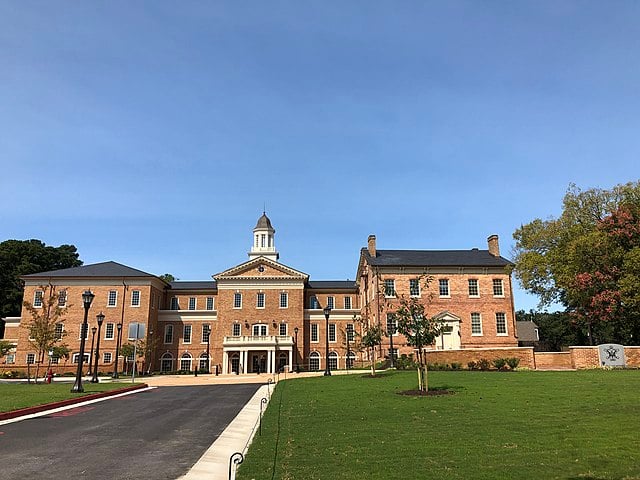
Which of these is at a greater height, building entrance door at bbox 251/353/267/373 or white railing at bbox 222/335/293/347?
white railing at bbox 222/335/293/347

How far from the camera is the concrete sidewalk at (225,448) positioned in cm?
838

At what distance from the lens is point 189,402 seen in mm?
20562

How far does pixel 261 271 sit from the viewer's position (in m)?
57.8

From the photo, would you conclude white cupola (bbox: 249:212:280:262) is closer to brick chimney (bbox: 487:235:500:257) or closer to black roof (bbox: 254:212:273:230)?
black roof (bbox: 254:212:273:230)

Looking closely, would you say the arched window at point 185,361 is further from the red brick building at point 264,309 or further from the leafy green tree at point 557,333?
the leafy green tree at point 557,333

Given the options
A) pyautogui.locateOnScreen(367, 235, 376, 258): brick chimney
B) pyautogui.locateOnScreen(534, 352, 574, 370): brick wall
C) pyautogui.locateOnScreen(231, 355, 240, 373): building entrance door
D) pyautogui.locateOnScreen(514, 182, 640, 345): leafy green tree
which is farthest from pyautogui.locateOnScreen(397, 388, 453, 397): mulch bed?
pyautogui.locateOnScreen(231, 355, 240, 373): building entrance door

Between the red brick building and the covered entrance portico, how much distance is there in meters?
0.11

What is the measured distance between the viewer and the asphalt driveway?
8.64 meters

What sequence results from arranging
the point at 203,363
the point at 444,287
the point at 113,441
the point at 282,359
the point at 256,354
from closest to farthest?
the point at 113,441 → the point at 444,287 → the point at 256,354 → the point at 282,359 → the point at 203,363

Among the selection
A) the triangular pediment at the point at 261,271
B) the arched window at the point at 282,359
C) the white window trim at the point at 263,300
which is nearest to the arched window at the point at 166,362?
the triangular pediment at the point at 261,271

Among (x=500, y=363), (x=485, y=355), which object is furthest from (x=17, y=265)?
(x=500, y=363)

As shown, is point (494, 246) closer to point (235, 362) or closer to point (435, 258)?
point (435, 258)

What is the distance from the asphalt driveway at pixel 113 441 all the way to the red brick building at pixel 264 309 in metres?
34.5

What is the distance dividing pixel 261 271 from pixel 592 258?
33461 millimetres
